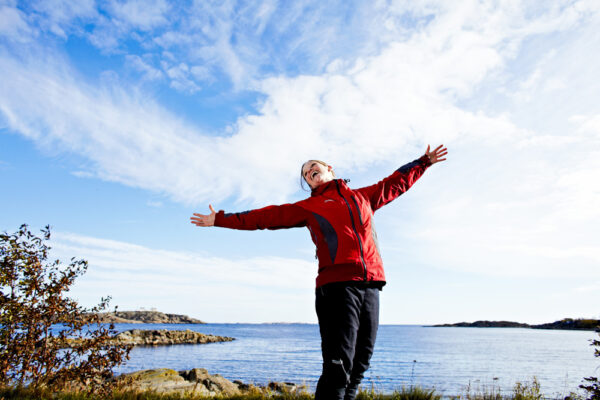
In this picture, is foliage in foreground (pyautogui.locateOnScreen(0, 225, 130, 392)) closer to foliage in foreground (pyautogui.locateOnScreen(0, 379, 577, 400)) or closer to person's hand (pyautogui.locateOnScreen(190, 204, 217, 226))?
foliage in foreground (pyautogui.locateOnScreen(0, 379, 577, 400))

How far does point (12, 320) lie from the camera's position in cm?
604

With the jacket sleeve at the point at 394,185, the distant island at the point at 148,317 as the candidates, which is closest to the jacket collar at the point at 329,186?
the jacket sleeve at the point at 394,185

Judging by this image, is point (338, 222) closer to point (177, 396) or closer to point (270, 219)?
point (270, 219)

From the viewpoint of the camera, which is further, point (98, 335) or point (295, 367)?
point (295, 367)

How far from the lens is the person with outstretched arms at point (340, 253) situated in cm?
285

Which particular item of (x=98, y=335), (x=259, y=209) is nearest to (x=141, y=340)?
(x=98, y=335)

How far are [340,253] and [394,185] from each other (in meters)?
1.16

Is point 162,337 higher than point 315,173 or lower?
lower

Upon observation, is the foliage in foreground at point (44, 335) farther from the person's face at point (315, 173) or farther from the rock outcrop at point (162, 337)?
the rock outcrop at point (162, 337)

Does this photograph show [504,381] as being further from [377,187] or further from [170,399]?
[377,187]

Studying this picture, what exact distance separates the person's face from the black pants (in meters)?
1.13

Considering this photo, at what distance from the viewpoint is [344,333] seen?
2846 mm

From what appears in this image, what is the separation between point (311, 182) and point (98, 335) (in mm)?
5254

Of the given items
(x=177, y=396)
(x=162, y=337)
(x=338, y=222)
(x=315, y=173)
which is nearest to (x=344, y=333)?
(x=338, y=222)
